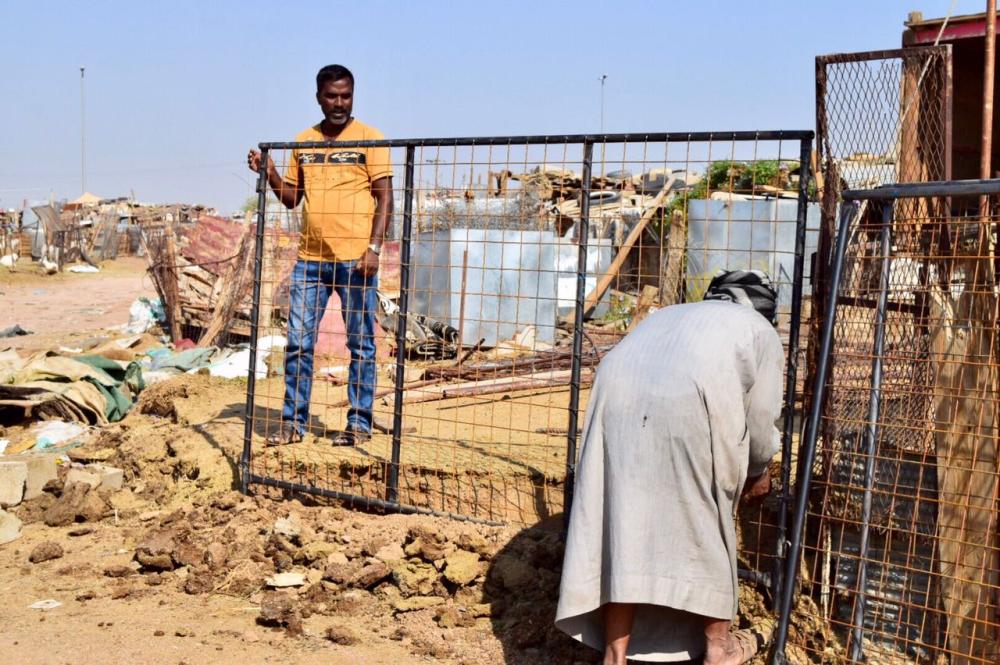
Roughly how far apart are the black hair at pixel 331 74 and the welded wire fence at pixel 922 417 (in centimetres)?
333

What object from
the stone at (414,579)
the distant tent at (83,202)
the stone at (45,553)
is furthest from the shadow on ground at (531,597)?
the distant tent at (83,202)

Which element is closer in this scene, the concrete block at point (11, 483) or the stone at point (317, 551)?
the stone at point (317, 551)

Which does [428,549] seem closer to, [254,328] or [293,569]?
[293,569]

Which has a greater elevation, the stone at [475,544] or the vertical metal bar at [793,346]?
the vertical metal bar at [793,346]

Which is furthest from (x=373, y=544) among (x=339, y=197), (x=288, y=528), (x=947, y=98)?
(x=947, y=98)

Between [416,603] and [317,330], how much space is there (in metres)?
1.89

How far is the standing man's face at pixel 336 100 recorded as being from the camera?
6230mm

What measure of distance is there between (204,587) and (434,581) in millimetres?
1206

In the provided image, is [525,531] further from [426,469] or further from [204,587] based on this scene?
[204,587]

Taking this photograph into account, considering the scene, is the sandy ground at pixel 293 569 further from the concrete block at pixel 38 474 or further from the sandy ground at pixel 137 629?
the concrete block at pixel 38 474

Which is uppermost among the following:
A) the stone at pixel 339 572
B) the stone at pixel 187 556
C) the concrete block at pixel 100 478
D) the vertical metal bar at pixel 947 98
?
the vertical metal bar at pixel 947 98

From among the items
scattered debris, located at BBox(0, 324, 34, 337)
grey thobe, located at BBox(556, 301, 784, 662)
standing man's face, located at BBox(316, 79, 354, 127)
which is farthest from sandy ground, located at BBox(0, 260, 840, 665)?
scattered debris, located at BBox(0, 324, 34, 337)

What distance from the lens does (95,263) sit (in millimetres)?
34781

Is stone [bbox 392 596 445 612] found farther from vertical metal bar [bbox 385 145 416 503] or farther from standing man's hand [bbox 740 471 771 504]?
standing man's hand [bbox 740 471 771 504]
